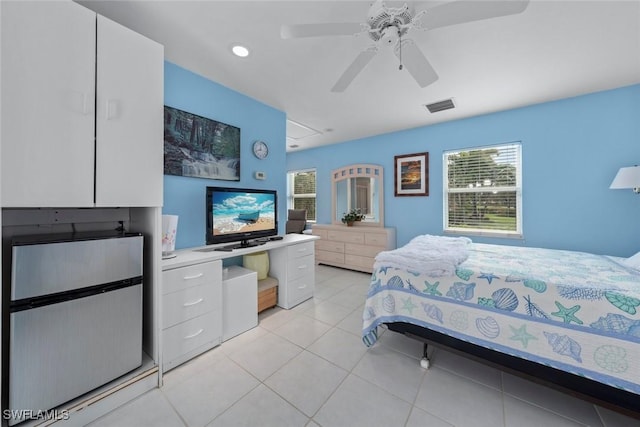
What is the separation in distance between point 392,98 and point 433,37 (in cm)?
105

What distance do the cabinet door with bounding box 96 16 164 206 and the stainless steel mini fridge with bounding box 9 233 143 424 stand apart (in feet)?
1.07

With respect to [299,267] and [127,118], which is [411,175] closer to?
[299,267]

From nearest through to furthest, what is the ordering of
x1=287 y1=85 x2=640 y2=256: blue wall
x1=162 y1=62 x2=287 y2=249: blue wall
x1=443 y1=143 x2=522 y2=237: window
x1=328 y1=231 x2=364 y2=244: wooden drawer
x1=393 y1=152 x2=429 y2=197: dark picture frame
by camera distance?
x1=162 y1=62 x2=287 y2=249: blue wall → x1=287 y1=85 x2=640 y2=256: blue wall → x1=443 y1=143 x2=522 y2=237: window → x1=393 y1=152 x2=429 y2=197: dark picture frame → x1=328 y1=231 x2=364 y2=244: wooden drawer

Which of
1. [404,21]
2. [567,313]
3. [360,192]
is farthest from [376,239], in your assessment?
[404,21]

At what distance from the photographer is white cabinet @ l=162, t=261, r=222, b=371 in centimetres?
162

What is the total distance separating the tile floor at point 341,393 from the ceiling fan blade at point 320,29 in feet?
7.34

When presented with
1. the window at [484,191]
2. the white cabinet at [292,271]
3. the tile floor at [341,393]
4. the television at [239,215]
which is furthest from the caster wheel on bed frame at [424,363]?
the window at [484,191]

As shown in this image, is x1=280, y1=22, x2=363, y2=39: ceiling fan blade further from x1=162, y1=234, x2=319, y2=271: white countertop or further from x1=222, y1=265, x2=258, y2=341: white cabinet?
x1=222, y1=265, x2=258, y2=341: white cabinet

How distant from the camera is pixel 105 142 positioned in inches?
50.9

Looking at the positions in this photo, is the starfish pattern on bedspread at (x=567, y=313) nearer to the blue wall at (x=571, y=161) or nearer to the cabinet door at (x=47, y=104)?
the blue wall at (x=571, y=161)

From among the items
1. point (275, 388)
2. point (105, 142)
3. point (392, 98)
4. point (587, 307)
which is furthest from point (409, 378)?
point (392, 98)

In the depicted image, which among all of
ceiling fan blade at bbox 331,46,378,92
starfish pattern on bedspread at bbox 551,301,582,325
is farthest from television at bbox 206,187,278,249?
starfish pattern on bedspread at bbox 551,301,582,325

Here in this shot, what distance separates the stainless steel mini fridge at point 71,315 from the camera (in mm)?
1080

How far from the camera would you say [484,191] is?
335 centimetres
